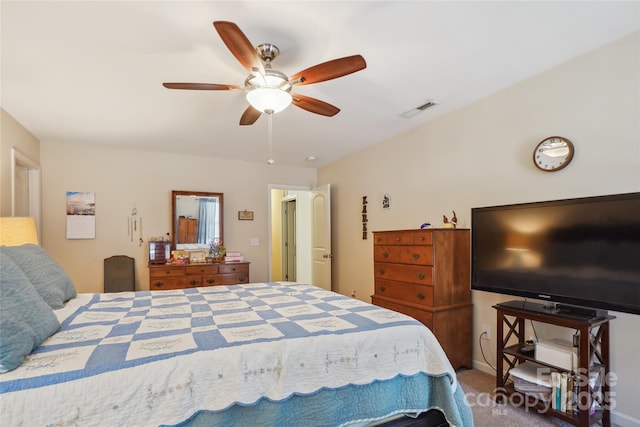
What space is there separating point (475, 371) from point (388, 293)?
103cm

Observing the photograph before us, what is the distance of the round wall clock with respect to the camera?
237cm

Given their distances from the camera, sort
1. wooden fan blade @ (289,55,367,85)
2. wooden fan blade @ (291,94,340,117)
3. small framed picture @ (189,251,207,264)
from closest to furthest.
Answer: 1. wooden fan blade @ (289,55,367,85)
2. wooden fan blade @ (291,94,340,117)
3. small framed picture @ (189,251,207,264)

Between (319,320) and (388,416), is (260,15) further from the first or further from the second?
(388,416)

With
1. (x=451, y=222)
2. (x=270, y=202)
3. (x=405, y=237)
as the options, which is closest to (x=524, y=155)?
(x=451, y=222)

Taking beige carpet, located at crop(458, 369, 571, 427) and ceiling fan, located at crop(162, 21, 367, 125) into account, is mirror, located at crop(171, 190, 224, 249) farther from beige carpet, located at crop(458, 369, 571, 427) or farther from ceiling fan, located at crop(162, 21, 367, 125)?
beige carpet, located at crop(458, 369, 571, 427)

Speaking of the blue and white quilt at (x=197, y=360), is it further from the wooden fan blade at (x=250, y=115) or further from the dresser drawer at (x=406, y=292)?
Result: the wooden fan blade at (x=250, y=115)

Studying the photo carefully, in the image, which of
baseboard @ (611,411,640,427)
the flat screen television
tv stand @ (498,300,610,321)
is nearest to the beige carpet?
baseboard @ (611,411,640,427)

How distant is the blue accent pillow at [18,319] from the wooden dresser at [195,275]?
2713 mm

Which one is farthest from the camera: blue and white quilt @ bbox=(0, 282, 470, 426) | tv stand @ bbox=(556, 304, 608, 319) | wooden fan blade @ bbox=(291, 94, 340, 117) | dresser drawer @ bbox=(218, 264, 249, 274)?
dresser drawer @ bbox=(218, 264, 249, 274)

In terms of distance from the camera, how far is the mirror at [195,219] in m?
4.68

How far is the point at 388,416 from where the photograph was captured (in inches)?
62.2

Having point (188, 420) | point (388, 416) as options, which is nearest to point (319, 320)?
point (388, 416)

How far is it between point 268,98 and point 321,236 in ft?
11.6

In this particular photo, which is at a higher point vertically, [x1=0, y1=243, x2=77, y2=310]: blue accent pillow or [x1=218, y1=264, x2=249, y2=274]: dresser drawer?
[x1=0, y1=243, x2=77, y2=310]: blue accent pillow
